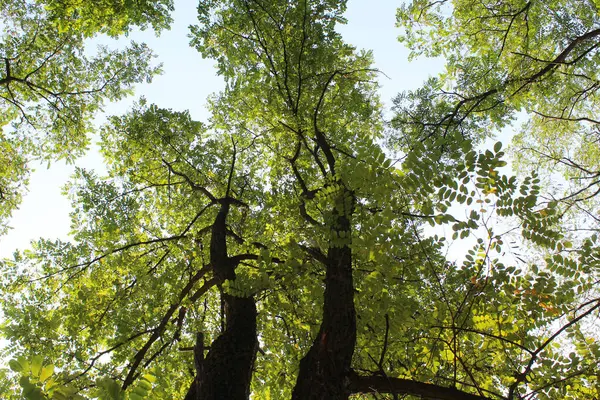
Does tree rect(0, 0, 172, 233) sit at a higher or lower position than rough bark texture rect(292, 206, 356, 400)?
higher

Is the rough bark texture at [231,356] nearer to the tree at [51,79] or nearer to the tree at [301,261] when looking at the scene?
the tree at [301,261]

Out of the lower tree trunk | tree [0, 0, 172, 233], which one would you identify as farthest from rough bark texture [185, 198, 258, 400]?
tree [0, 0, 172, 233]

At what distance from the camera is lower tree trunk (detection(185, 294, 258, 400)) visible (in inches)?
150

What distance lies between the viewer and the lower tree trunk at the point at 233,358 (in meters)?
3.82

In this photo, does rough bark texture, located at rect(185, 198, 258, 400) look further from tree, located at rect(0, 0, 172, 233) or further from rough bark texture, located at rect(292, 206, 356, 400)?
tree, located at rect(0, 0, 172, 233)

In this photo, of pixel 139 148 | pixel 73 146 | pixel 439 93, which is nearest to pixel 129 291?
pixel 139 148

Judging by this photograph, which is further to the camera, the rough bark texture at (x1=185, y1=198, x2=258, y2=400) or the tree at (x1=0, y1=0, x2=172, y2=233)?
the tree at (x1=0, y1=0, x2=172, y2=233)

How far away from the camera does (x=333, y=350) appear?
3.43 metres

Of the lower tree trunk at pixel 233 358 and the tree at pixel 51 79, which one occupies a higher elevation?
the tree at pixel 51 79

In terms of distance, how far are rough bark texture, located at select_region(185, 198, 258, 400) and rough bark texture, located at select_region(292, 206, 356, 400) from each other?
90cm

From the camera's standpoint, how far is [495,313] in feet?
11.0

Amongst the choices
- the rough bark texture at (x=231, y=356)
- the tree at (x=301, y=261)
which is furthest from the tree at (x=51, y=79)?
the rough bark texture at (x=231, y=356)

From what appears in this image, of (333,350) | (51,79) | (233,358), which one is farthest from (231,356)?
(51,79)

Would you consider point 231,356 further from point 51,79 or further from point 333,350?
point 51,79
